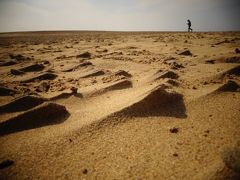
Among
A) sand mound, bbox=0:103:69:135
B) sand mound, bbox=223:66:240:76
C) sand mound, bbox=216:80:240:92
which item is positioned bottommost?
sand mound, bbox=0:103:69:135

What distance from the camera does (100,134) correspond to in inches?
73.2

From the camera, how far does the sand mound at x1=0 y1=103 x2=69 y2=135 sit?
6.81 feet

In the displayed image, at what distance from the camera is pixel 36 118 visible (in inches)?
85.1

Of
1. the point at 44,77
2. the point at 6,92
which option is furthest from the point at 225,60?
the point at 6,92

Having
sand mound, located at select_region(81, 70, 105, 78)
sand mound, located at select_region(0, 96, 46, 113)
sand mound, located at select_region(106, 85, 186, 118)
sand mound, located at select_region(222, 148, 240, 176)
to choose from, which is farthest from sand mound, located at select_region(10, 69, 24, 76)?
sand mound, located at select_region(222, 148, 240, 176)

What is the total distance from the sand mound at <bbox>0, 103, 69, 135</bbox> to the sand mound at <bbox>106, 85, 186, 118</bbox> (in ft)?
2.04

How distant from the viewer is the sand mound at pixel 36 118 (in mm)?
2074

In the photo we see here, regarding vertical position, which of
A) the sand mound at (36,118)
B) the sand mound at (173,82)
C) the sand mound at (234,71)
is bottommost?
the sand mound at (36,118)

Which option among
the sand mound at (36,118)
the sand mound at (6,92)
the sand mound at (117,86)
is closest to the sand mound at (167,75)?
the sand mound at (117,86)

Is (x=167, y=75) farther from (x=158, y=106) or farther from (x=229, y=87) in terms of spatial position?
(x=158, y=106)

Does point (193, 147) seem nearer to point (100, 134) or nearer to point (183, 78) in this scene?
point (100, 134)

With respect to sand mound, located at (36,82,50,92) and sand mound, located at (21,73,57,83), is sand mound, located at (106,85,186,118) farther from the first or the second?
sand mound, located at (21,73,57,83)

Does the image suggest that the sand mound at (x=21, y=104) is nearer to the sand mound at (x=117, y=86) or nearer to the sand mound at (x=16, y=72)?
the sand mound at (x=117, y=86)

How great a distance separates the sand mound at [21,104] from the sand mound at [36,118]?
31 cm
